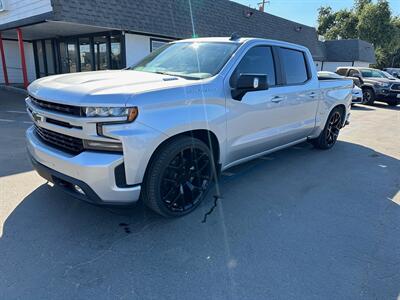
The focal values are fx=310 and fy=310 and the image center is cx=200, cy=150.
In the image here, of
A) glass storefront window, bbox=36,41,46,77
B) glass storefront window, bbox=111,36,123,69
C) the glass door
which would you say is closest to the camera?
glass storefront window, bbox=111,36,123,69

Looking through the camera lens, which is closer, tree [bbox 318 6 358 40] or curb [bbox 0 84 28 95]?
curb [bbox 0 84 28 95]

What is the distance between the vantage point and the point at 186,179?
11.0 ft

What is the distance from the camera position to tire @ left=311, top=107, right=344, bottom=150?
616 cm

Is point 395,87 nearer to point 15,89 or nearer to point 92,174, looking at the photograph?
point 92,174

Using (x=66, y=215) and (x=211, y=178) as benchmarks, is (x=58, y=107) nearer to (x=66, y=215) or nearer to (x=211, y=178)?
(x=66, y=215)

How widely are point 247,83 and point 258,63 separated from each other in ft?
2.59

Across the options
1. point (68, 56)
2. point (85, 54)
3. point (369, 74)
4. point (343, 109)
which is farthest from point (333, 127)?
point (68, 56)

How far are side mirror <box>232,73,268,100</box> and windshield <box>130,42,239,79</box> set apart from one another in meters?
0.28

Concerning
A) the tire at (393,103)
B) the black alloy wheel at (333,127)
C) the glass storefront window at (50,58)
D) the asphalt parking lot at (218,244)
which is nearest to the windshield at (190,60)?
the asphalt parking lot at (218,244)

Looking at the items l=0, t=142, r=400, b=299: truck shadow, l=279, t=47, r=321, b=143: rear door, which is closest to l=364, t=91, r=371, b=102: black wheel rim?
l=279, t=47, r=321, b=143: rear door

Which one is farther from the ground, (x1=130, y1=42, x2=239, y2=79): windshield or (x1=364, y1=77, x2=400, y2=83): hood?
(x1=130, y1=42, x2=239, y2=79): windshield

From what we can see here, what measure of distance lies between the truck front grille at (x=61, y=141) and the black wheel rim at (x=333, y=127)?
504 centimetres

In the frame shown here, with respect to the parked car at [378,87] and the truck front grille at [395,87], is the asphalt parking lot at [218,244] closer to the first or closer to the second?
the parked car at [378,87]

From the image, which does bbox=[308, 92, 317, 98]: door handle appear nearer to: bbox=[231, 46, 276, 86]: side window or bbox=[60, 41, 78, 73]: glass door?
bbox=[231, 46, 276, 86]: side window
